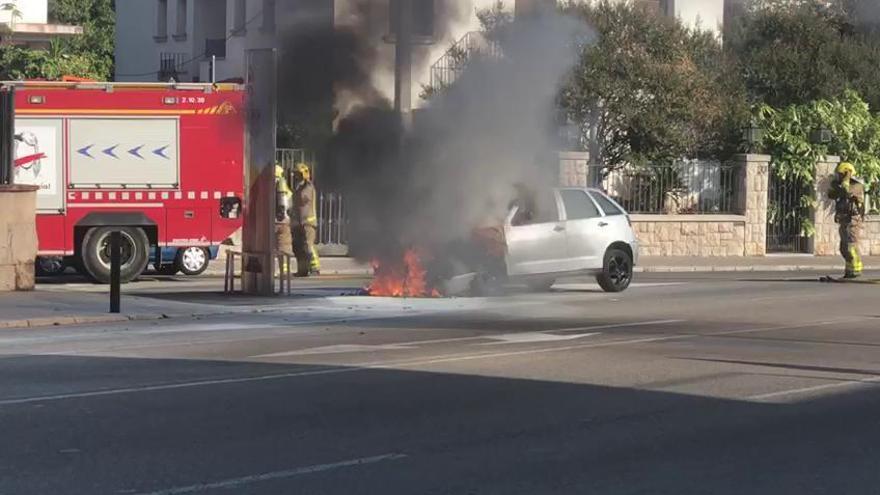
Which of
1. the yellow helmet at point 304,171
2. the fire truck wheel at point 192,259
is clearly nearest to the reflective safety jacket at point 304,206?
the yellow helmet at point 304,171

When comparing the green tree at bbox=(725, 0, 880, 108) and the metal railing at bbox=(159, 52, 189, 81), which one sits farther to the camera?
the metal railing at bbox=(159, 52, 189, 81)

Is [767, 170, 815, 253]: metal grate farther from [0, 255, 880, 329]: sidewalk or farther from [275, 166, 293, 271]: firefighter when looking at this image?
[275, 166, 293, 271]: firefighter

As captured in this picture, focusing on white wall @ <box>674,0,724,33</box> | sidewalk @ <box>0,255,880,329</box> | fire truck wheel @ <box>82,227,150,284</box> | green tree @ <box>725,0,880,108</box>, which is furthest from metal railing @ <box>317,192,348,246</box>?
green tree @ <box>725,0,880,108</box>

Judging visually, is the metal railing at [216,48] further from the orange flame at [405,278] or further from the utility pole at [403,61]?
the orange flame at [405,278]

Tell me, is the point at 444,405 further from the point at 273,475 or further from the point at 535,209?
the point at 535,209

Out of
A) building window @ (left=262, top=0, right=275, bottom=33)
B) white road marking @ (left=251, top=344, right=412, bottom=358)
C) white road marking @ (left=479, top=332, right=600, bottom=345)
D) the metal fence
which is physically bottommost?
white road marking @ (left=251, top=344, right=412, bottom=358)

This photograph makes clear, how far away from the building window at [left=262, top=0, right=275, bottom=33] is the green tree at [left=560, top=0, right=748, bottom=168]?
45.1 ft

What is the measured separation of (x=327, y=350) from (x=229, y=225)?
9.63 meters

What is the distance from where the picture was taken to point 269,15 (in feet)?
60.3

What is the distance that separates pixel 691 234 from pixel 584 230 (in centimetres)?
1240

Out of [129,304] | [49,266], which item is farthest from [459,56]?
[49,266]

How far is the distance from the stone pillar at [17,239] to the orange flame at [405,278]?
4851mm

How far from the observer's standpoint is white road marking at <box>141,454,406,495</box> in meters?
7.69

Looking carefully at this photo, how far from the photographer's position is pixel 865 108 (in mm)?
34969
